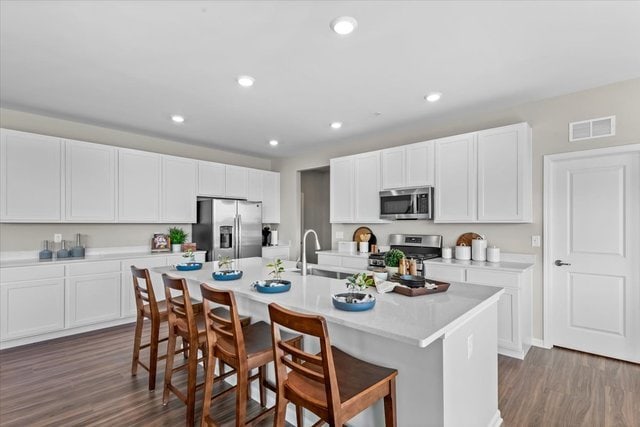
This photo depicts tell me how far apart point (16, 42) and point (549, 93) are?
15.8 ft

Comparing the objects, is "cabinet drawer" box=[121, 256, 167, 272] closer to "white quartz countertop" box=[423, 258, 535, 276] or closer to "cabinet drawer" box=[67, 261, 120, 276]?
"cabinet drawer" box=[67, 261, 120, 276]

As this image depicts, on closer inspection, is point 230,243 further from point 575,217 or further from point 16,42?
point 575,217

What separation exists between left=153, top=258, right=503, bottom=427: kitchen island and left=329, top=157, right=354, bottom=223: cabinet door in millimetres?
2993

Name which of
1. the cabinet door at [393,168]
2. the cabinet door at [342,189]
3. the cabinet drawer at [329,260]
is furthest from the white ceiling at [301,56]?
the cabinet drawer at [329,260]

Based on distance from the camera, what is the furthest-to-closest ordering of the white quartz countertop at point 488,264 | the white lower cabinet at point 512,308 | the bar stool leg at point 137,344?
the white quartz countertop at point 488,264 → the white lower cabinet at point 512,308 → the bar stool leg at point 137,344

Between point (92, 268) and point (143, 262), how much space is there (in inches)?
24.2

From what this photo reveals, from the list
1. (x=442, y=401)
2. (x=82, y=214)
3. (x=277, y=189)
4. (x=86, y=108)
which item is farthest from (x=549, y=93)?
(x=82, y=214)

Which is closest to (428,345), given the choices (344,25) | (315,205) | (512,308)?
(344,25)

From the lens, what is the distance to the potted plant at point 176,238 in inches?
197

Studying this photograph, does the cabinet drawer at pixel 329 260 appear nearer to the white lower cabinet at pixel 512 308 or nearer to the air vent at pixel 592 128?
the white lower cabinet at pixel 512 308

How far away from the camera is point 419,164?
427cm

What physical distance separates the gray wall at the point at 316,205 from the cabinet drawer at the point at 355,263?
1851 mm

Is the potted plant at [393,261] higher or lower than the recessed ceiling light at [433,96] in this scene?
lower

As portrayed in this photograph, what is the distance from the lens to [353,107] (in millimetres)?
3770
